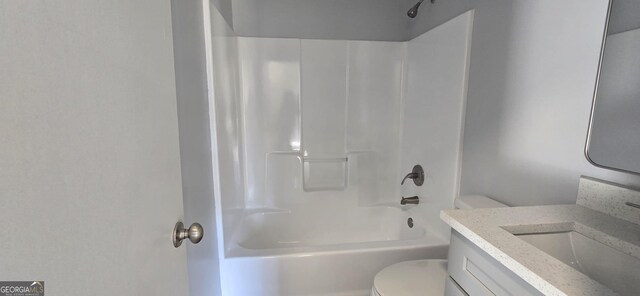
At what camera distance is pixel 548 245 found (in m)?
0.83

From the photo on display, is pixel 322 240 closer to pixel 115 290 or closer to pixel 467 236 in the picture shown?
pixel 467 236

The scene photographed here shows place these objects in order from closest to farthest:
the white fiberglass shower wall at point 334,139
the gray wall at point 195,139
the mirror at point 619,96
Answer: the mirror at point 619,96
the gray wall at point 195,139
the white fiberglass shower wall at point 334,139

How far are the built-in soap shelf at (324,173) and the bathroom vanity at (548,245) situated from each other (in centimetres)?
156

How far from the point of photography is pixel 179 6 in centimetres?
110

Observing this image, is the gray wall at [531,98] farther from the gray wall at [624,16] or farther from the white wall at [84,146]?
the white wall at [84,146]

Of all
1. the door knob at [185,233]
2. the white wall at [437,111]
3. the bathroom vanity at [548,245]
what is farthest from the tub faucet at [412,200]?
the door knob at [185,233]

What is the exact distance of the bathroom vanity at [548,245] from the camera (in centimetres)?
64

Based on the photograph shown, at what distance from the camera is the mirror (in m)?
0.81

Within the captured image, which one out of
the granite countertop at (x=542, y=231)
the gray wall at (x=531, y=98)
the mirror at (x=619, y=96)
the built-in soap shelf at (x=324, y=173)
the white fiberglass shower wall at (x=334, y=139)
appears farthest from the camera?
the built-in soap shelf at (x=324, y=173)

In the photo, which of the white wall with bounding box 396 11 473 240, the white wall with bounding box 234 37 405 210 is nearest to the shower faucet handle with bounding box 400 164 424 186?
the white wall with bounding box 396 11 473 240

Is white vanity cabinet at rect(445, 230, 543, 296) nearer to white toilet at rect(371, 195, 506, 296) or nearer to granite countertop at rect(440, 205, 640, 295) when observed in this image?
granite countertop at rect(440, 205, 640, 295)

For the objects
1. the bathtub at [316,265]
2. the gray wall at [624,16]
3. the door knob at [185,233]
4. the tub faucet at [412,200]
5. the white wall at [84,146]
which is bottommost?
the bathtub at [316,265]

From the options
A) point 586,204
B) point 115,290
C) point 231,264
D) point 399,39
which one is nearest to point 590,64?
point 586,204

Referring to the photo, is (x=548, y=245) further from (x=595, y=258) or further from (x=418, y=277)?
(x=418, y=277)
